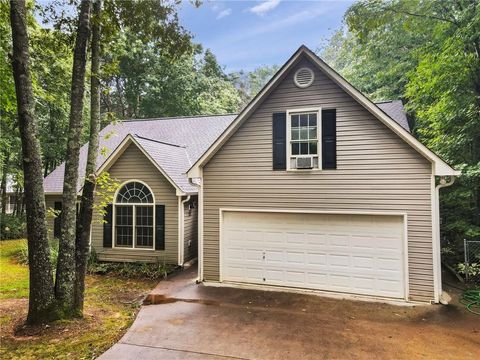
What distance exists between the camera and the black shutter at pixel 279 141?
28.1 ft

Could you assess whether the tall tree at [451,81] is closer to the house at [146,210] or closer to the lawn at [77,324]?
the house at [146,210]

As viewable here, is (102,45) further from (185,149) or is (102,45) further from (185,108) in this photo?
(185,108)

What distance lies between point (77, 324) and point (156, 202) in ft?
17.9

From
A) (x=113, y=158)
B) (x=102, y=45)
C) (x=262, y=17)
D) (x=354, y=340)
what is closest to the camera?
(x=354, y=340)

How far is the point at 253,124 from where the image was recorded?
887 centimetres

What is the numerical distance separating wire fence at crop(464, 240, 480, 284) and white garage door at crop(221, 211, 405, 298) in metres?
2.67

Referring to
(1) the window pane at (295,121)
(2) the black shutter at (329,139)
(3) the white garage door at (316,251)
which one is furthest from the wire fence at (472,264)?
(1) the window pane at (295,121)

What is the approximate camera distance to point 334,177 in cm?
815

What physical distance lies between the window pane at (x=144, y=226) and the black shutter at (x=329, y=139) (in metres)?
6.31

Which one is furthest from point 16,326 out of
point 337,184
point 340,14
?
point 340,14

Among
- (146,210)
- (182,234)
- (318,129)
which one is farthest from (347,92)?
(146,210)

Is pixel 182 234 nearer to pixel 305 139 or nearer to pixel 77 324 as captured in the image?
pixel 77 324

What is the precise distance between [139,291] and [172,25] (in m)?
6.94

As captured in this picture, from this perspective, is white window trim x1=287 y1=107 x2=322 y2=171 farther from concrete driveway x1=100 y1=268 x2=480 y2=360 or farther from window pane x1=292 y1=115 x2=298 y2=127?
concrete driveway x1=100 y1=268 x2=480 y2=360
